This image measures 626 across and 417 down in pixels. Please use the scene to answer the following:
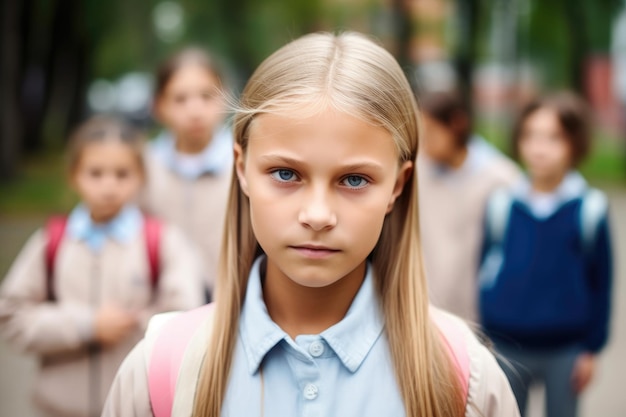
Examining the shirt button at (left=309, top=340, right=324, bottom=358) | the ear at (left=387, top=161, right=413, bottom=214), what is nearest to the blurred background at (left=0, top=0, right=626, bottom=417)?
the ear at (left=387, top=161, right=413, bottom=214)

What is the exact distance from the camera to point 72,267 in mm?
3230

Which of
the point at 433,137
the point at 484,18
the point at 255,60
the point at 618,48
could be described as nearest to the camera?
the point at 433,137

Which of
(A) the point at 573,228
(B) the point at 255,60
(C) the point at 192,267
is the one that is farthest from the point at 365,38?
(B) the point at 255,60

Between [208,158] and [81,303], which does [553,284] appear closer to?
[208,158]

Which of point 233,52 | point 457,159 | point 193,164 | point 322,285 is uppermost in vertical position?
point 233,52

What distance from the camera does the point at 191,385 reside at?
1.70 meters

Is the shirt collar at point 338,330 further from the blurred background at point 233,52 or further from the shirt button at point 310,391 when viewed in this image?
the blurred background at point 233,52

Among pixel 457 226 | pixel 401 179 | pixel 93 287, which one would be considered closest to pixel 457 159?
pixel 457 226

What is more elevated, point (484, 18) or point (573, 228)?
point (484, 18)

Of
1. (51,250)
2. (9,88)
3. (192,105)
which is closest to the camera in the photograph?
(51,250)

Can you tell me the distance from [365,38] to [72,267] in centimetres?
182

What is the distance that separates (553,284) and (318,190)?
2395mm

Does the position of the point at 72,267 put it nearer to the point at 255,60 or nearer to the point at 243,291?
the point at 243,291

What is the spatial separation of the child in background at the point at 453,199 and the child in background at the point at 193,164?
114 centimetres
